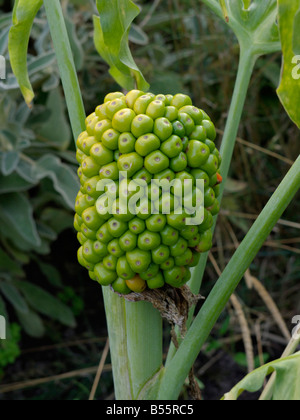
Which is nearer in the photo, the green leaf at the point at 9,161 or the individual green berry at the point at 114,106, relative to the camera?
the individual green berry at the point at 114,106

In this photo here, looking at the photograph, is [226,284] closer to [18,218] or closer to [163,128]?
[163,128]

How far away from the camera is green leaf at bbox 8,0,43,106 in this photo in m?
0.64

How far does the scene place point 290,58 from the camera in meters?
0.51

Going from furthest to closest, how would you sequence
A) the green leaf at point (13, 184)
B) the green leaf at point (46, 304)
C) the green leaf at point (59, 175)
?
the green leaf at point (46, 304), the green leaf at point (13, 184), the green leaf at point (59, 175)

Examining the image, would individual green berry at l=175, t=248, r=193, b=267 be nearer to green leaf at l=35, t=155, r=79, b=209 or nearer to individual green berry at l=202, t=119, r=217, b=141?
individual green berry at l=202, t=119, r=217, b=141

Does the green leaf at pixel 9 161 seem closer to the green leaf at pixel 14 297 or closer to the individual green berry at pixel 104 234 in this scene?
the green leaf at pixel 14 297

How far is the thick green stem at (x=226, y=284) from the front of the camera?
0.54 meters

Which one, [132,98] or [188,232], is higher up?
[132,98]

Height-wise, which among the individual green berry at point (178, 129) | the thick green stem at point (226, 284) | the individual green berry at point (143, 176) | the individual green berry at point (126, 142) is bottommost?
the thick green stem at point (226, 284)

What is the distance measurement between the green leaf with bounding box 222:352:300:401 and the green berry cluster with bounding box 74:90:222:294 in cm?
14

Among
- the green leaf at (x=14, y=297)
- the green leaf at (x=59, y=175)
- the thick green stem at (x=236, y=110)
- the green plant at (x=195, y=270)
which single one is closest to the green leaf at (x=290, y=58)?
the green plant at (x=195, y=270)

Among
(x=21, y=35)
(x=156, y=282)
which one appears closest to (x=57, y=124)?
(x=21, y=35)

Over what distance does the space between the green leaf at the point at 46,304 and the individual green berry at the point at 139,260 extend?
2.92 feet

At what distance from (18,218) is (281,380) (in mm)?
837
